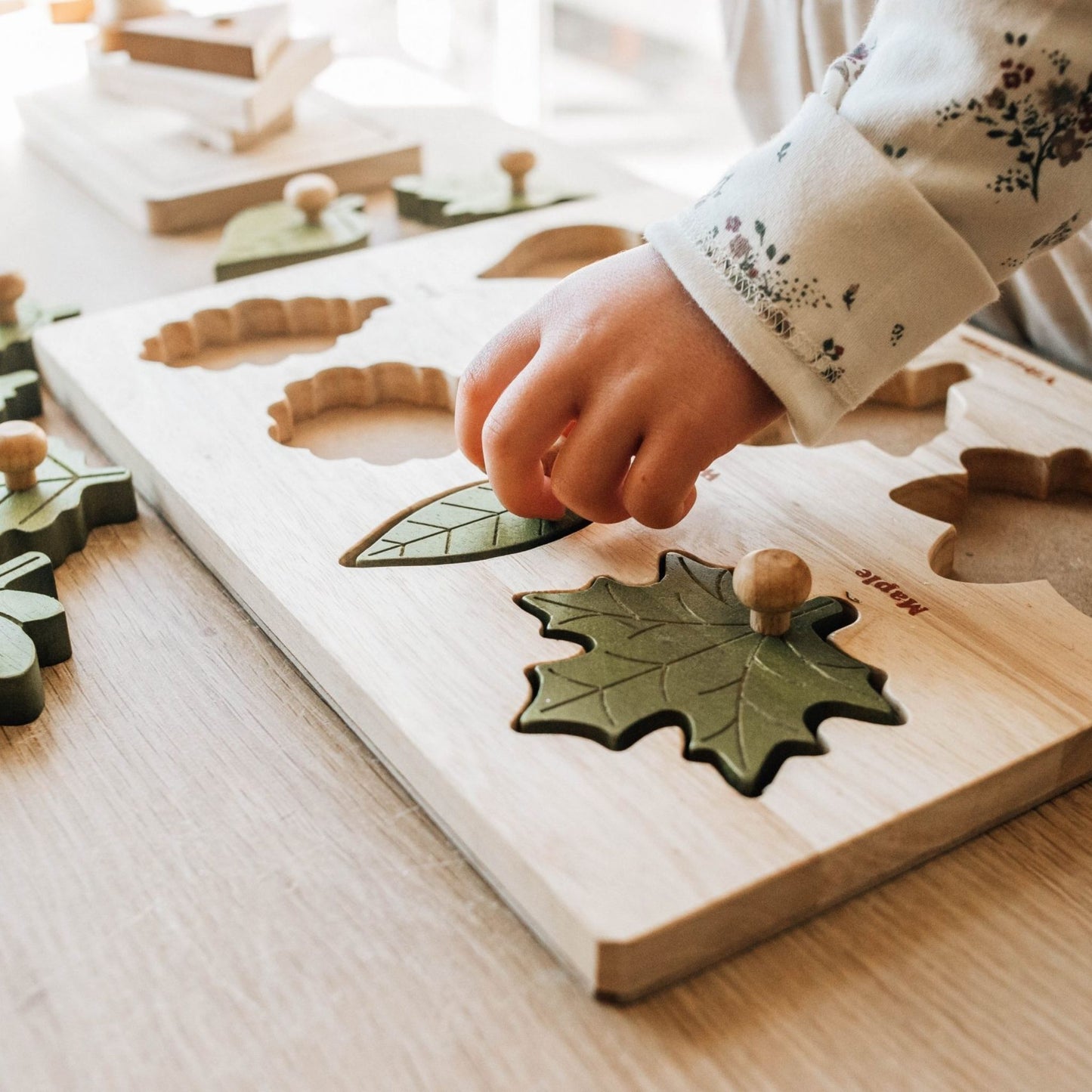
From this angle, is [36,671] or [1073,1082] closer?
[1073,1082]

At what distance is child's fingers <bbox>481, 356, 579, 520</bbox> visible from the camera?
1.83ft

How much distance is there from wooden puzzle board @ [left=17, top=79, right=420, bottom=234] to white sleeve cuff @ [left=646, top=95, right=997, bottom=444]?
63cm

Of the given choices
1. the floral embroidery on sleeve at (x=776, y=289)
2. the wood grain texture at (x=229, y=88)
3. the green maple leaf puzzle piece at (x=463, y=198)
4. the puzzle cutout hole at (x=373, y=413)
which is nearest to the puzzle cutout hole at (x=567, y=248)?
the green maple leaf puzzle piece at (x=463, y=198)

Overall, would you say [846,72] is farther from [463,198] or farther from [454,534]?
[463,198]

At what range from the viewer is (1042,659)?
527mm

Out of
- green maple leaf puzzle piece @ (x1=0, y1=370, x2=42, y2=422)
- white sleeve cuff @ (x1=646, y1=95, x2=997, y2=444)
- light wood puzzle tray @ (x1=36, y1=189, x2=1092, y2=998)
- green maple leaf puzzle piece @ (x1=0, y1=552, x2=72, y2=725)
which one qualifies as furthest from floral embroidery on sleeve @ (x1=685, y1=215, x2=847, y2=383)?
green maple leaf puzzle piece @ (x1=0, y1=370, x2=42, y2=422)

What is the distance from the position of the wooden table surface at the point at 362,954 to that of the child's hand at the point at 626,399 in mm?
149

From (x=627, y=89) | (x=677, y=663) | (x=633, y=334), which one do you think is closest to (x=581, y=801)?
(x=677, y=663)

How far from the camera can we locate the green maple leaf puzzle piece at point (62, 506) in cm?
63

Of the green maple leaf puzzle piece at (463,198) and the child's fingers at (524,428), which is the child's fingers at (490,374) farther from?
the green maple leaf puzzle piece at (463,198)

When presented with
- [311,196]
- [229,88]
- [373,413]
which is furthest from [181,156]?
[373,413]

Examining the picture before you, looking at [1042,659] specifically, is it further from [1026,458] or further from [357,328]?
[357,328]

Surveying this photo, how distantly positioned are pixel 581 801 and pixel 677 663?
9cm

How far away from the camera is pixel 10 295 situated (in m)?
0.84
